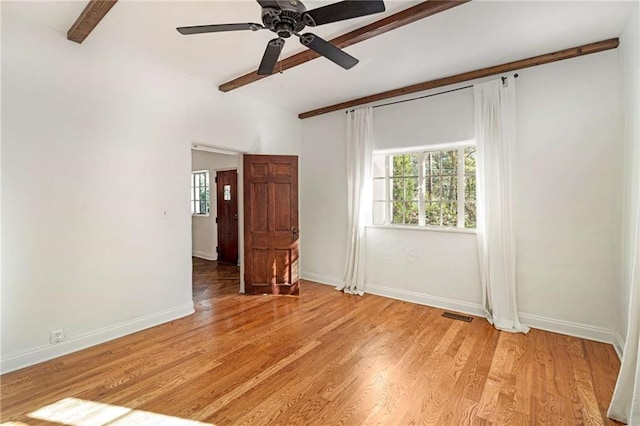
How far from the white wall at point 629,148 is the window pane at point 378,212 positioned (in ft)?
8.56

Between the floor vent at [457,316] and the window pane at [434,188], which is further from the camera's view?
the window pane at [434,188]

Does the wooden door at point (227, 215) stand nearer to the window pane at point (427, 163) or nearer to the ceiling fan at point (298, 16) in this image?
the window pane at point (427, 163)

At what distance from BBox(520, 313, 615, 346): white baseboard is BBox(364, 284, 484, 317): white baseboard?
19.7 inches

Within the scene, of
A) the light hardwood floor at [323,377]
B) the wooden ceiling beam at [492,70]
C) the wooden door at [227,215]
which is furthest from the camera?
the wooden door at [227,215]

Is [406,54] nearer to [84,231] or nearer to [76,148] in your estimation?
[76,148]

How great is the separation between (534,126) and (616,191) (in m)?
0.99

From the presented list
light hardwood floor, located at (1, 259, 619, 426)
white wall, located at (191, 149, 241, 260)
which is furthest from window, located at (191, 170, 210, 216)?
light hardwood floor, located at (1, 259, 619, 426)

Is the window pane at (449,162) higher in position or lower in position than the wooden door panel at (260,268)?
higher

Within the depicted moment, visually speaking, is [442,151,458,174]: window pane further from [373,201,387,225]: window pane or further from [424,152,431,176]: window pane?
[373,201,387,225]: window pane

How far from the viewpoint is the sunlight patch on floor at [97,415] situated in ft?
6.24

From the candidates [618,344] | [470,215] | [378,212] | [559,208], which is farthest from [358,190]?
[618,344]

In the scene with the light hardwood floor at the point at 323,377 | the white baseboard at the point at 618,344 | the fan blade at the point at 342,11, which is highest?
the fan blade at the point at 342,11

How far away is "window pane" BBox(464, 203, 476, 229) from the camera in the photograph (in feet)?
12.6

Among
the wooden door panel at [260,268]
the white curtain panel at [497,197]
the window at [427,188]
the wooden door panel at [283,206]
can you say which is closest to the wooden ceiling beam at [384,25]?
the white curtain panel at [497,197]
